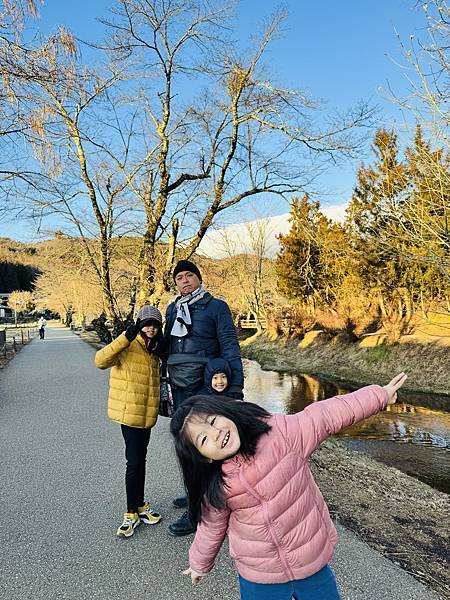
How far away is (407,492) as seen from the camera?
537 centimetres

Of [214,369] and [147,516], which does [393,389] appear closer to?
[214,369]

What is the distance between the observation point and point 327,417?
1967mm

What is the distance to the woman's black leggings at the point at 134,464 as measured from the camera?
3523 mm

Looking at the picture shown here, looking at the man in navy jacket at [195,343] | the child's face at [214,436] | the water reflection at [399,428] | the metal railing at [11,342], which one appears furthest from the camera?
the metal railing at [11,342]

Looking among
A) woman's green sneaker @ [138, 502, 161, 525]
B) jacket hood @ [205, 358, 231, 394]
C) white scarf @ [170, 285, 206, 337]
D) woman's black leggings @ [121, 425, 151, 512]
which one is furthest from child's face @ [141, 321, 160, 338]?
woman's green sneaker @ [138, 502, 161, 525]

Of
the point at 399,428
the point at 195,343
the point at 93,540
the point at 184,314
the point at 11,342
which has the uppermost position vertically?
Answer: the point at 184,314

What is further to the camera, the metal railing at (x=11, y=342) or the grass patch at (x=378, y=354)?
the metal railing at (x=11, y=342)

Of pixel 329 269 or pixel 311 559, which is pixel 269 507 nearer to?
pixel 311 559

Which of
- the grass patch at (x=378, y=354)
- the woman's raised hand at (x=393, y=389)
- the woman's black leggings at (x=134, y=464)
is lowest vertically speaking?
the grass patch at (x=378, y=354)

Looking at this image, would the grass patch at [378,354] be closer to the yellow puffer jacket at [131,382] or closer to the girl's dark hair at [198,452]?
the yellow puffer jacket at [131,382]

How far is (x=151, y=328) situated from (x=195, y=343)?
366 mm

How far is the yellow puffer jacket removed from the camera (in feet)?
11.6

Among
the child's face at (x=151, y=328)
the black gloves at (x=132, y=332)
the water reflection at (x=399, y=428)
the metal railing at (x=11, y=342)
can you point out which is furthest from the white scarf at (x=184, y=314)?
the metal railing at (x=11, y=342)

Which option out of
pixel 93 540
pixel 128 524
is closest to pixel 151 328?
pixel 128 524
